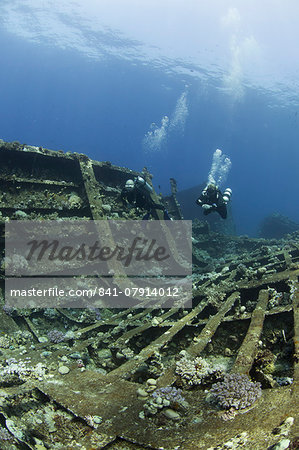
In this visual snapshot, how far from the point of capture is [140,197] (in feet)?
30.8

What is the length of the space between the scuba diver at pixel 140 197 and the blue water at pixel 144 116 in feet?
157

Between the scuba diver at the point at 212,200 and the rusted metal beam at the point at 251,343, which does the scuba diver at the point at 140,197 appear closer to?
the scuba diver at the point at 212,200

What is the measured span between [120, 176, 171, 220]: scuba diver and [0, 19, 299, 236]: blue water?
47.9 m

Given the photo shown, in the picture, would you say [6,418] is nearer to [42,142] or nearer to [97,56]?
[97,56]

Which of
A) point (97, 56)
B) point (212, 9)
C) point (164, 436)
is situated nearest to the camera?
point (164, 436)

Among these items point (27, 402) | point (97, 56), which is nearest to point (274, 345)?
point (27, 402)

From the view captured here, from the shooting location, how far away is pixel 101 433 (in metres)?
2.32

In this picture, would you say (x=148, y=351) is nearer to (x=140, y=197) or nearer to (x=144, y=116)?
(x=140, y=197)

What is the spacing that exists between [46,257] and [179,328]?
3.72 m

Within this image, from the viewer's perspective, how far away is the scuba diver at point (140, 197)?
9.02m

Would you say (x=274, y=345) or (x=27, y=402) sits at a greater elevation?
(x=274, y=345)

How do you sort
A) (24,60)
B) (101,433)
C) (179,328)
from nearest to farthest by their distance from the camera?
(101,433) < (179,328) < (24,60)

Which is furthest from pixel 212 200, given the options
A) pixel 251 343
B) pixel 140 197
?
pixel 251 343

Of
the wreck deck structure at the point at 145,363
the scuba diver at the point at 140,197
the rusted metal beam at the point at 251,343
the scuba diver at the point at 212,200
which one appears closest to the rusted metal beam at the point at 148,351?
the wreck deck structure at the point at 145,363
